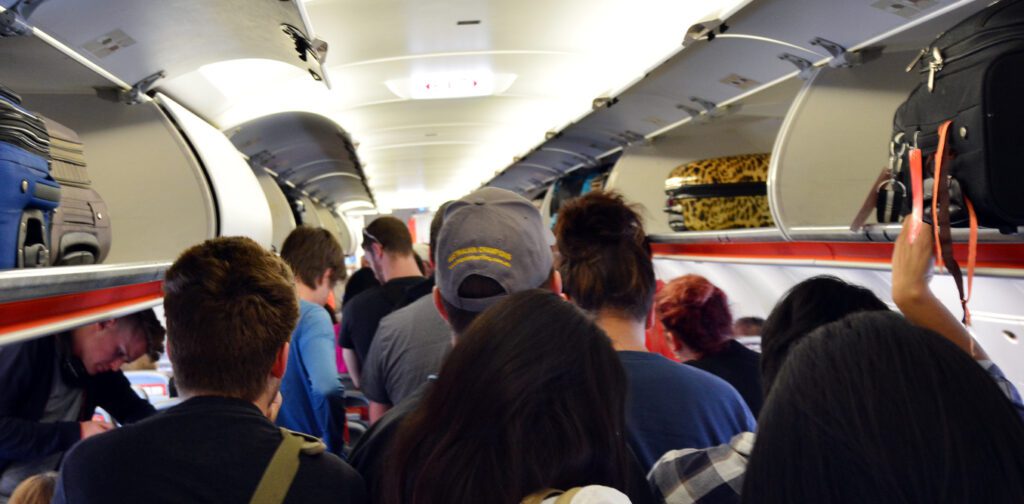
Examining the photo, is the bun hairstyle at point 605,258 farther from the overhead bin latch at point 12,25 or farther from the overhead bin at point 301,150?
the overhead bin at point 301,150

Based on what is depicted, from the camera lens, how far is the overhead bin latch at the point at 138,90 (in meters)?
4.06

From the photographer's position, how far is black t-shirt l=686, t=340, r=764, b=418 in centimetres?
338

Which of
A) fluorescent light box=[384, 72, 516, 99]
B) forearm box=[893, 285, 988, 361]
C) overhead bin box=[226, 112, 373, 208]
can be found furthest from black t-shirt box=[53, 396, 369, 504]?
fluorescent light box=[384, 72, 516, 99]

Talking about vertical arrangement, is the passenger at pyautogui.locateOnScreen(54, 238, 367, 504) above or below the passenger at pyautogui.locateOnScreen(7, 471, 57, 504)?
above

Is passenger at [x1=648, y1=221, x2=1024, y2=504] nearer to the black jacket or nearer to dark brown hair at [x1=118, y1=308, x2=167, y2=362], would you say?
the black jacket

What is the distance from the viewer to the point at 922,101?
254 centimetres

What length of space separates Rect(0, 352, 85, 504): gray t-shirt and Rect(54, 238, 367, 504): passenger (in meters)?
1.49

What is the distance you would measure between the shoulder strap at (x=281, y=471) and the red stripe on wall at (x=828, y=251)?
2.22m

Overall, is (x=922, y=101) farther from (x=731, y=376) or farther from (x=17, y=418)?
(x=17, y=418)

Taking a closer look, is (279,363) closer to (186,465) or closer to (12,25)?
(186,465)

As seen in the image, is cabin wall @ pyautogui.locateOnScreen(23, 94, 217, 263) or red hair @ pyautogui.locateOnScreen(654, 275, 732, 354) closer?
red hair @ pyautogui.locateOnScreen(654, 275, 732, 354)

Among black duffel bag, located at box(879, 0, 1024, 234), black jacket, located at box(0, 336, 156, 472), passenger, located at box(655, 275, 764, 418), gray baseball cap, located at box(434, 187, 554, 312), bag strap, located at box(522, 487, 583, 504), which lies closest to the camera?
bag strap, located at box(522, 487, 583, 504)

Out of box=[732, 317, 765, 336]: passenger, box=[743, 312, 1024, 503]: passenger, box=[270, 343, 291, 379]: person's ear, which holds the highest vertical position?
box=[743, 312, 1024, 503]: passenger

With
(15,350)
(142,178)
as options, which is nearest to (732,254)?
(142,178)
